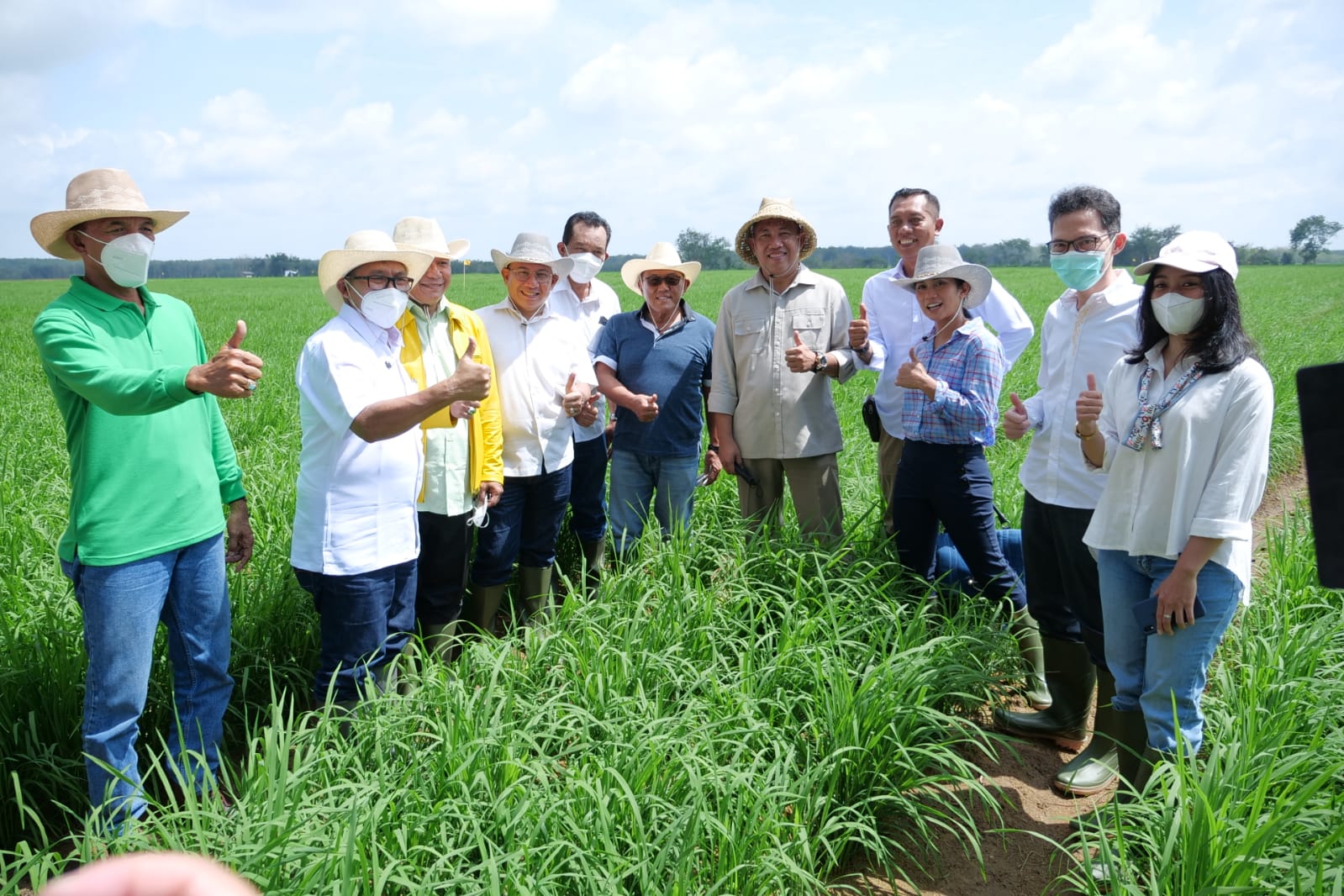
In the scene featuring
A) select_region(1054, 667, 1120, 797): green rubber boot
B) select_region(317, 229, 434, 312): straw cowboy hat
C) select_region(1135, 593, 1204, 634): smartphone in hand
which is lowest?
select_region(1054, 667, 1120, 797): green rubber boot

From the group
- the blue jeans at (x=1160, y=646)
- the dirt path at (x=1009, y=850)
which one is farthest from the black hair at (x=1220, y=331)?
the dirt path at (x=1009, y=850)

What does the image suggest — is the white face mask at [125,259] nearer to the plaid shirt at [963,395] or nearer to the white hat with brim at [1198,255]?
the plaid shirt at [963,395]

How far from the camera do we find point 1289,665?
319 centimetres

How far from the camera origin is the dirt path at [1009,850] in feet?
9.29

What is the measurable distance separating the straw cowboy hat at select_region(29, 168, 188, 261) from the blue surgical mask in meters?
3.08

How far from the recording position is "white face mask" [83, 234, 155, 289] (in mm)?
2803

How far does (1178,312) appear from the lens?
8.65 feet

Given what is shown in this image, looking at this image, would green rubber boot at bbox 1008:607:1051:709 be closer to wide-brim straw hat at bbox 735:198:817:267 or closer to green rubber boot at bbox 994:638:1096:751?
green rubber boot at bbox 994:638:1096:751

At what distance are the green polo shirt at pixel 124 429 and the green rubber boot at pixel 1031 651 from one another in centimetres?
318

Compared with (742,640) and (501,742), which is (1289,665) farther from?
(501,742)

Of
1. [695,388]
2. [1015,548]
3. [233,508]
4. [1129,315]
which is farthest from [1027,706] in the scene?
[233,508]

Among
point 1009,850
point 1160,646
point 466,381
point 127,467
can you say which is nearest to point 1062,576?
point 1160,646

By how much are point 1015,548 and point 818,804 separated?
2095 mm

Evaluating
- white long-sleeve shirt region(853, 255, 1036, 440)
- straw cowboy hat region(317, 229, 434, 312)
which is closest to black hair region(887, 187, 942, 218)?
white long-sleeve shirt region(853, 255, 1036, 440)
